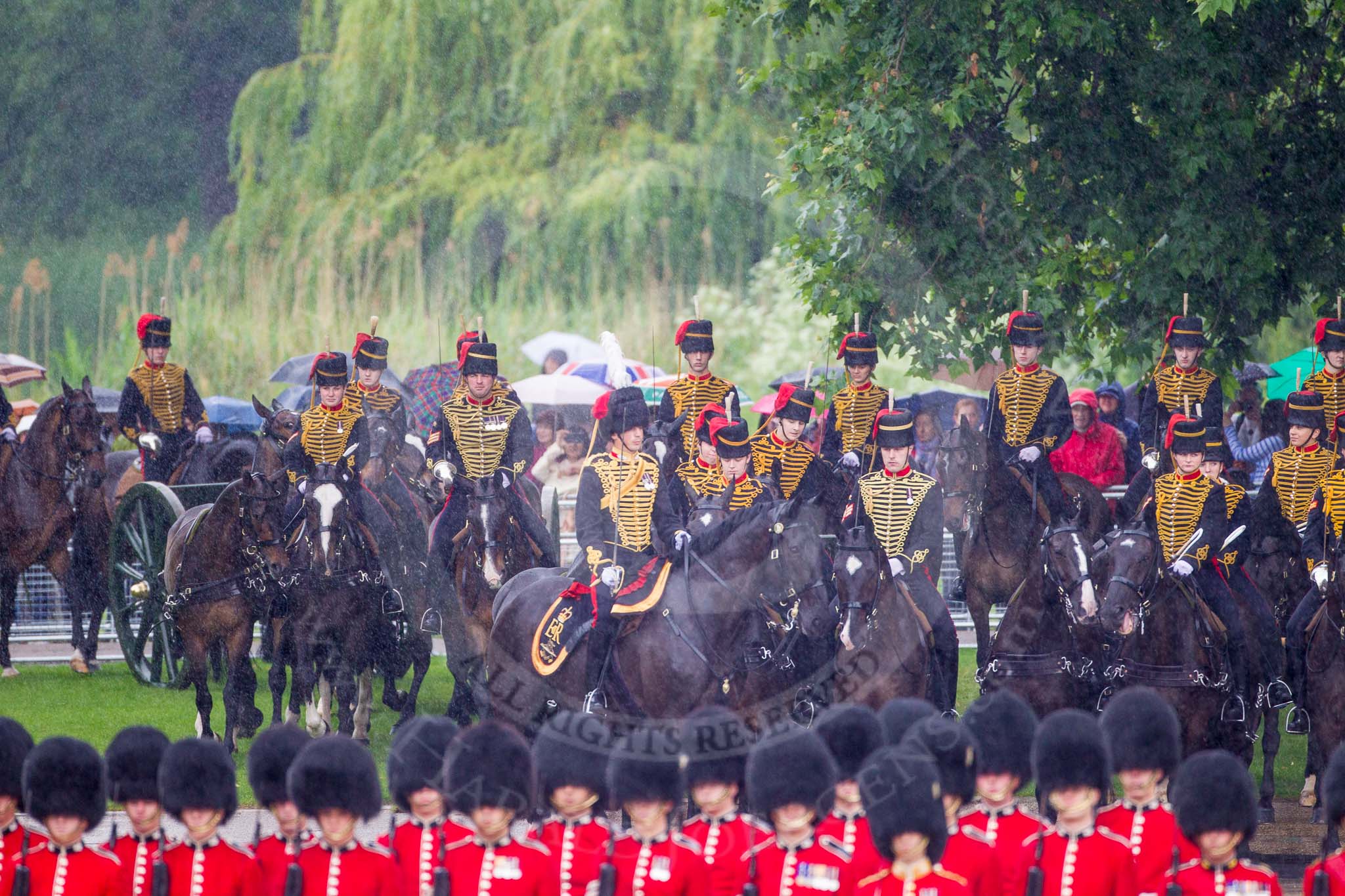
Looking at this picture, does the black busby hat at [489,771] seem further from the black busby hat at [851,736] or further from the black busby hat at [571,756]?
the black busby hat at [851,736]

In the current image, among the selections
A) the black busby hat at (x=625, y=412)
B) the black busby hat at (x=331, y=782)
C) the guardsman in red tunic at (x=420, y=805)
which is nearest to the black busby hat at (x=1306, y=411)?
the black busby hat at (x=625, y=412)

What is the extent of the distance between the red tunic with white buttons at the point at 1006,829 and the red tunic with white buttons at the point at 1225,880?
56cm

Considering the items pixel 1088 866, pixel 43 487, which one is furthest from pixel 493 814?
pixel 43 487

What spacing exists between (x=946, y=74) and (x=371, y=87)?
1498 centimetres

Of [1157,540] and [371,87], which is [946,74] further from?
[371,87]

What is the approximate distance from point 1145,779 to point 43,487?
444 inches

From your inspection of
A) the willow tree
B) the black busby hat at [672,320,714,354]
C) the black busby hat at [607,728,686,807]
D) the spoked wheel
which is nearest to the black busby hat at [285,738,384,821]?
the black busby hat at [607,728,686,807]

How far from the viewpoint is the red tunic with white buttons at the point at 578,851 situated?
7.04 metres

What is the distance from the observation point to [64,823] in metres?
7.05

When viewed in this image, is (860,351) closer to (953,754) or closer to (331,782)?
(953,754)

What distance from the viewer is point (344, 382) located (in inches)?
516

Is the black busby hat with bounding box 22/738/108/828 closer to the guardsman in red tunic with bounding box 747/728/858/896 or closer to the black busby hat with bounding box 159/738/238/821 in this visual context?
the black busby hat with bounding box 159/738/238/821

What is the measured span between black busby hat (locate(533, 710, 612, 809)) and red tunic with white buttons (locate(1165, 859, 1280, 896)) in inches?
86.1

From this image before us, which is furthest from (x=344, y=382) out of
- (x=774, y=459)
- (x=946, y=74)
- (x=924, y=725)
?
(x=924, y=725)
